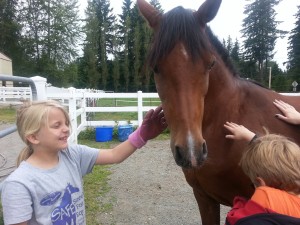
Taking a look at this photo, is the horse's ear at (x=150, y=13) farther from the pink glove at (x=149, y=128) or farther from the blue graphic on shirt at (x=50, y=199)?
the blue graphic on shirt at (x=50, y=199)

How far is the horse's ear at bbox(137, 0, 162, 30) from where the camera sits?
227cm

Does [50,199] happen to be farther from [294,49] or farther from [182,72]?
[294,49]

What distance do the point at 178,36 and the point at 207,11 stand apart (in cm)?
34

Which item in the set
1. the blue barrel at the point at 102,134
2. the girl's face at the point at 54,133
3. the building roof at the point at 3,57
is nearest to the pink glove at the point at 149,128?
the girl's face at the point at 54,133

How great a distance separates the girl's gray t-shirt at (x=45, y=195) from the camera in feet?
4.77

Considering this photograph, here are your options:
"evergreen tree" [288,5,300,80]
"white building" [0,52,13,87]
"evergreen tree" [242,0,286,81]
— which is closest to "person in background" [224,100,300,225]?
"white building" [0,52,13,87]

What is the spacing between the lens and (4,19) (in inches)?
1328

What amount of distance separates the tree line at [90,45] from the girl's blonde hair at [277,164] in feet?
94.5

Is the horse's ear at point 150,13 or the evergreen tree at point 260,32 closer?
the horse's ear at point 150,13


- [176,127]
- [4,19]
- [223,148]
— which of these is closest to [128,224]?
[223,148]

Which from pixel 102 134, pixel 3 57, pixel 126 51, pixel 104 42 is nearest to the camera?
pixel 102 134

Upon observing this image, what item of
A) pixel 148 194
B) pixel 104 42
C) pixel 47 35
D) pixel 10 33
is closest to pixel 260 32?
pixel 104 42

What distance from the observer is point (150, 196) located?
464 cm

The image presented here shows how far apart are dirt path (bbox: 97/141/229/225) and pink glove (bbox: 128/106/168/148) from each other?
79.2 inches
